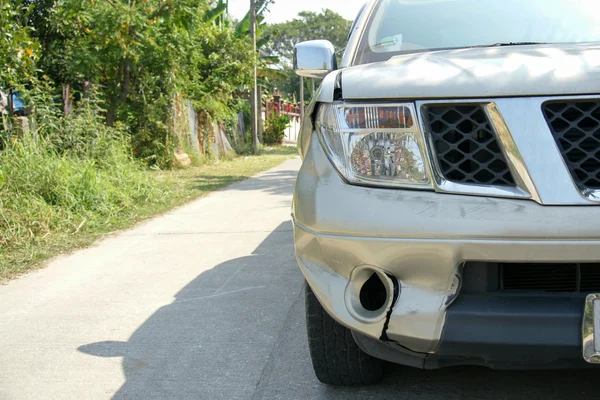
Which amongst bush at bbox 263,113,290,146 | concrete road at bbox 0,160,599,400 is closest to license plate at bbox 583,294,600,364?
concrete road at bbox 0,160,599,400

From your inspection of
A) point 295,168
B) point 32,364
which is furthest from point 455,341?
point 295,168

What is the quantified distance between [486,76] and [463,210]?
1.44ft

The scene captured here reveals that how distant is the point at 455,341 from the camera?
212 cm

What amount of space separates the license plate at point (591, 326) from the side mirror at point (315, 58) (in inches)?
73.9

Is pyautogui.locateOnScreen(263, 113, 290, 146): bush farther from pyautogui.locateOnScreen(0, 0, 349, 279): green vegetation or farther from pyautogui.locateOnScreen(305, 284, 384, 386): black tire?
pyautogui.locateOnScreen(305, 284, 384, 386): black tire

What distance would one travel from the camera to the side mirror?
355 cm

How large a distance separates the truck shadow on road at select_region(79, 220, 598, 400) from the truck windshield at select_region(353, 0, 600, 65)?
1421 mm

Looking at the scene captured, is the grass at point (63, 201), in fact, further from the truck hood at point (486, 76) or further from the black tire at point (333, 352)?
the truck hood at point (486, 76)

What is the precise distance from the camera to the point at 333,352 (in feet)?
9.04

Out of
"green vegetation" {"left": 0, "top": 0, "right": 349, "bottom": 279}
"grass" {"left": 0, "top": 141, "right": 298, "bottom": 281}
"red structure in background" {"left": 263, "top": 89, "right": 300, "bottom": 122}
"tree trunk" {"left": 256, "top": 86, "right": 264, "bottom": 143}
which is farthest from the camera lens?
"red structure in background" {"left": 263, "top": 89, "right": 300, "bottom": 122}

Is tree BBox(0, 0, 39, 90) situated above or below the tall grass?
above

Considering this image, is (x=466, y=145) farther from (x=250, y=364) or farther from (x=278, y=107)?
(x=278, y=107)

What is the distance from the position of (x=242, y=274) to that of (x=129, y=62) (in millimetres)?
8996

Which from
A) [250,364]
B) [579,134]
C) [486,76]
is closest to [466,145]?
[486,76]
